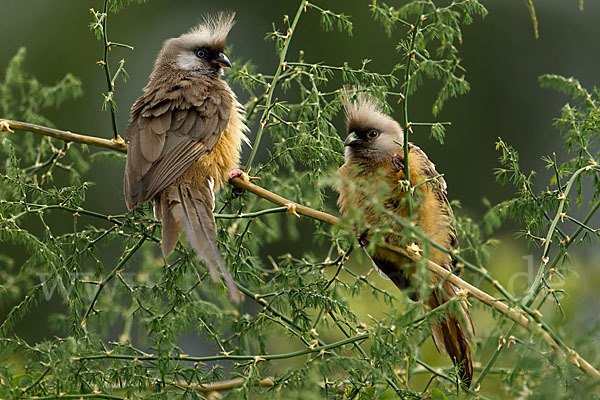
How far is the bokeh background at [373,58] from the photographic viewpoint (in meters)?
9.66

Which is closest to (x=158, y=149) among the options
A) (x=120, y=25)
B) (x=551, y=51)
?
(x=120, y=25)

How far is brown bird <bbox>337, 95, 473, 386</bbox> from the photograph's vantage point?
11.8 ft

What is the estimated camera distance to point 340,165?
3930 millimetres

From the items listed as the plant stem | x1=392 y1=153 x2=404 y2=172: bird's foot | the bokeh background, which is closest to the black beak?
x1=392 y1=153 x2=404 y2=172: bird's foot

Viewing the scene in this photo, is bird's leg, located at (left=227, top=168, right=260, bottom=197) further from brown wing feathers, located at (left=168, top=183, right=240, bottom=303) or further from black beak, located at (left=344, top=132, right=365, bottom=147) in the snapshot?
black beak, located at (left=344, top=132, right=365, bottom=147)

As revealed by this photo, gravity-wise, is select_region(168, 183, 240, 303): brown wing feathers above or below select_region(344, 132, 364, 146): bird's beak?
below

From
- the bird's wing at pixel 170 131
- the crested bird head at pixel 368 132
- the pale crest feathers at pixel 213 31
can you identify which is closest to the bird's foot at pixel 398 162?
the crested bird head at pixel 368 132

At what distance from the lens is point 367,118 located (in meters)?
4.23

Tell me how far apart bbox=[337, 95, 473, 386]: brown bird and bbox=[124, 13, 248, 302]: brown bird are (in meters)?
0.67

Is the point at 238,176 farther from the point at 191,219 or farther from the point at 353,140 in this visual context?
the point at 353,140

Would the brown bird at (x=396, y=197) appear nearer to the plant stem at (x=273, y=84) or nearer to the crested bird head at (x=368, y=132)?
the crested bird head at (x=368, y=132)

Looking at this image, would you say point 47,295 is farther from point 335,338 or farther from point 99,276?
point 335,338

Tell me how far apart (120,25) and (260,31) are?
6.78ft

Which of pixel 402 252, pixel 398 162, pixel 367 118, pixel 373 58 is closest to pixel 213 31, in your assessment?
pixel 367 118
